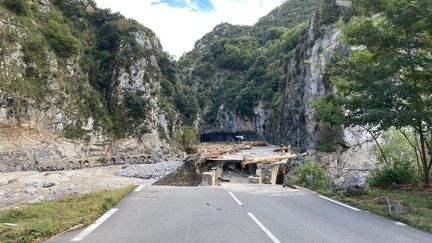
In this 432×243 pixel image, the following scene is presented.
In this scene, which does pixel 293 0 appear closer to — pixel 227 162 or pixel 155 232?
Result: pixel 227 162

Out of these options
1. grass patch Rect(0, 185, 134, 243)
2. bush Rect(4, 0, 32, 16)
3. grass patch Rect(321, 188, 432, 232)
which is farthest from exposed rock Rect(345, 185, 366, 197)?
bush Rect(4, 0, 32, 16)

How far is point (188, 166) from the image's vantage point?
34344mm

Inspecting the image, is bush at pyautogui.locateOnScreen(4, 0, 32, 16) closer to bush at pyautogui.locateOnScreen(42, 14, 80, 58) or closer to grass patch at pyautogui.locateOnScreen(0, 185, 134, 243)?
bush at pyautogui.locateOnScreen(42, 14, 80, 58)

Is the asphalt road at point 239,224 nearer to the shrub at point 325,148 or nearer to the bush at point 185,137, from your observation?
the shrub at point 325,148

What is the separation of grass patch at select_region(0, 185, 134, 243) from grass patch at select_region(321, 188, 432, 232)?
6768mm

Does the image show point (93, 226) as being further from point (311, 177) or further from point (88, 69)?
point (88, 69)

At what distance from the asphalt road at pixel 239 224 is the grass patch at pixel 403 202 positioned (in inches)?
13.7

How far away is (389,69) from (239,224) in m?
7.72

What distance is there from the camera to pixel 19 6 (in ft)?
142

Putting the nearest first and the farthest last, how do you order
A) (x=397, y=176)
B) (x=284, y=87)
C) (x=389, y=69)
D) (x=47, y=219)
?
1. (x=47, y=219)
2. (x=389, y=69)
3. (x=397, y=176)
4. (x=284, y=87)

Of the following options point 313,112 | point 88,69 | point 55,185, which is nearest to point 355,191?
point 55,185

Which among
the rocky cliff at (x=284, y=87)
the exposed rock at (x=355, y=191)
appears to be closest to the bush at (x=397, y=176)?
the rocky cliff at (x=284, y=87)

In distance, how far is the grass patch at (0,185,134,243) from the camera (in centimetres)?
618

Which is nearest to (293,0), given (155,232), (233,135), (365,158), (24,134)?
(233,135)
